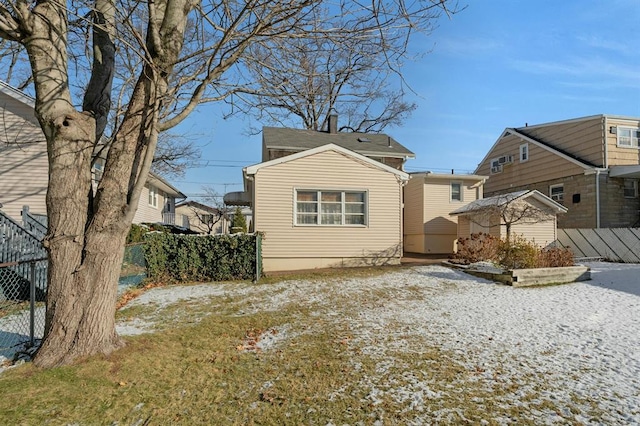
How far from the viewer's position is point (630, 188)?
15883 millimetres

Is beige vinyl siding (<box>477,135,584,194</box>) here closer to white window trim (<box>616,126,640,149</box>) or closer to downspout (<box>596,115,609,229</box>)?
downspout (<box>596,115,609,229</box>)

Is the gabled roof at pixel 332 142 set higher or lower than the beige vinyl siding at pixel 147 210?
higher

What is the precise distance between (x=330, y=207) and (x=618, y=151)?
561 inches

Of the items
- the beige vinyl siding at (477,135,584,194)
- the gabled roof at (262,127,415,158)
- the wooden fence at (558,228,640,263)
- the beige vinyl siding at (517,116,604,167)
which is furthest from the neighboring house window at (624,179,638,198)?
the gabled roof at (262,127,415,158)

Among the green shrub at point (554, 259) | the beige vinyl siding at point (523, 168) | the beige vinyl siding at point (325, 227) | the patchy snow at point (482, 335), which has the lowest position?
the patchy snow at point (482, 335)

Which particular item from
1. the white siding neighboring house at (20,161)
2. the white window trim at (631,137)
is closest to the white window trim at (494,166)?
the white window trim at (631,137)

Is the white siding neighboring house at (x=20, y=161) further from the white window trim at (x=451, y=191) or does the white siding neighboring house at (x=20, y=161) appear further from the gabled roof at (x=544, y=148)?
the gabled roof at (x=544, y=148)

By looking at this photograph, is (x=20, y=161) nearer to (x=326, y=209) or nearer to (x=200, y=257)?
(x=200, y=257)

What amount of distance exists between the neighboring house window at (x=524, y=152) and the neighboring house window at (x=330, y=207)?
1249 cm

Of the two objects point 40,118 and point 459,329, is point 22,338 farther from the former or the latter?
point 459,329

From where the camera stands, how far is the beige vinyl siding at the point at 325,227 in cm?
1196

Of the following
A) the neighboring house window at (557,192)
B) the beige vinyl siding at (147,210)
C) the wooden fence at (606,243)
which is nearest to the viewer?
the wooden fence at (606,243)

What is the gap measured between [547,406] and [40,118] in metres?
6.04

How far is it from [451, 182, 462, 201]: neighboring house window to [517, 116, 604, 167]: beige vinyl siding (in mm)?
5901
